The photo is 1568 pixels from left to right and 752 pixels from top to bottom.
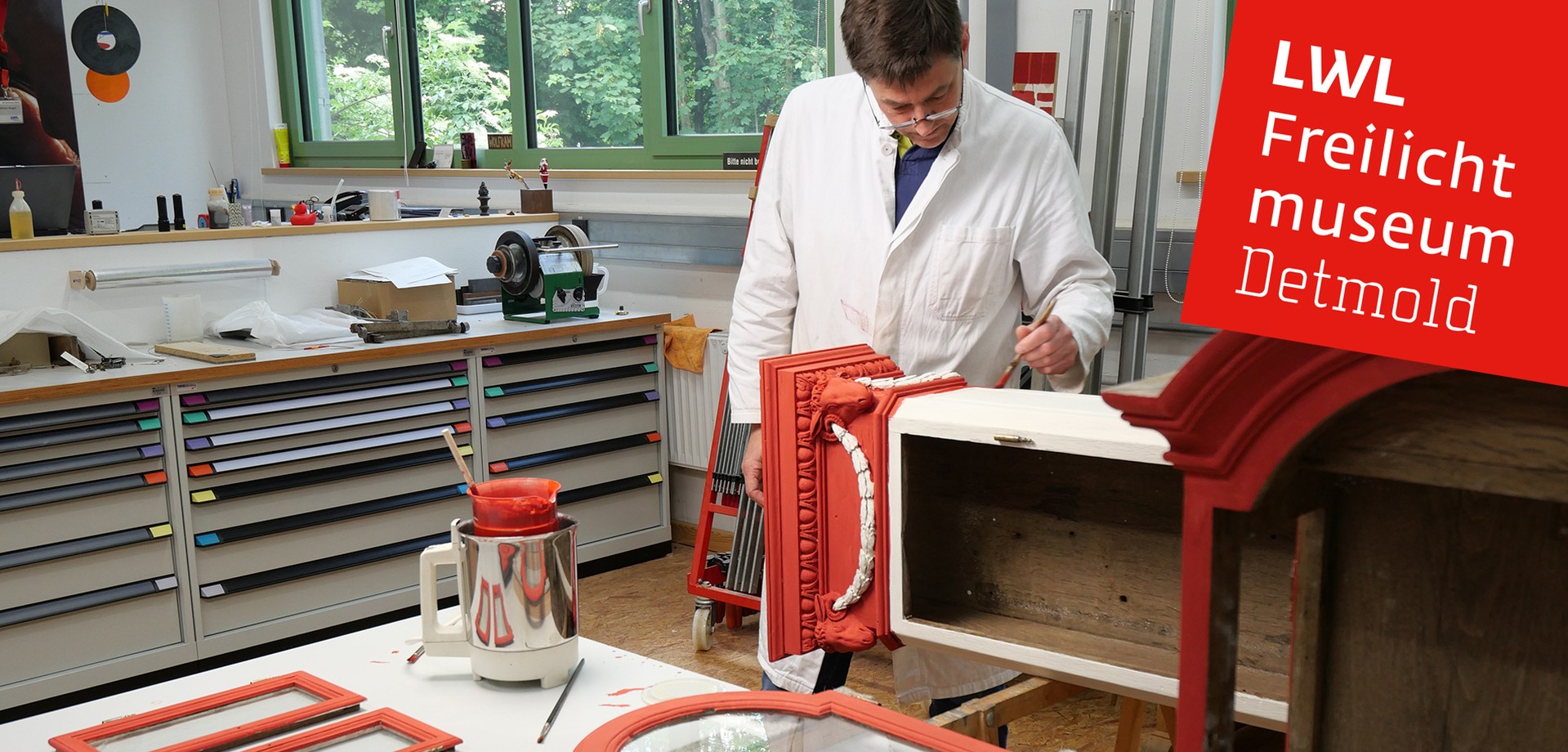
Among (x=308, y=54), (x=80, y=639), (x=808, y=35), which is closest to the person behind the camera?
(x=80, y=639)

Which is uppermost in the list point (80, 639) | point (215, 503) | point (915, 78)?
point (915, 78)

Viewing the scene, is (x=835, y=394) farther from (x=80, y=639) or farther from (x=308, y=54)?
(x=308, y=54)

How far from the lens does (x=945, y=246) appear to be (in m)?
1.93

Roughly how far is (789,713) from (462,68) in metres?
4.51

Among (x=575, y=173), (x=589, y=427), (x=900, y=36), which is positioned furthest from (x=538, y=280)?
(x=900, y=36)

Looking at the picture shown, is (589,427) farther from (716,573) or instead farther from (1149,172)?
(1149,172)

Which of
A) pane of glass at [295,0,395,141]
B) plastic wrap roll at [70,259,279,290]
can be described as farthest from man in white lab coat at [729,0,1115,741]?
pane of glass at [295,0,395,141]

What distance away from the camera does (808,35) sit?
3959 mm

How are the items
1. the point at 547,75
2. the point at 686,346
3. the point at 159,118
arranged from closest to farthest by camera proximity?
the point at 686,346 < the point at 547,75 < the point at 159,118

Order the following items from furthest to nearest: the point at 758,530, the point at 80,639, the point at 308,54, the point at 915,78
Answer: the point at 308,54 → the point at 758,530 → the point at 80,639 → the point at 915,78

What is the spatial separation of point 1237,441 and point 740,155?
135 inches

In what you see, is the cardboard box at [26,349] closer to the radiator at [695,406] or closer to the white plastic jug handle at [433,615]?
the radiator at [695,406]

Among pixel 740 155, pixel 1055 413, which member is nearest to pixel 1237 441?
pixel 1055 413

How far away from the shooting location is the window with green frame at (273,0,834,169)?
415 cm
